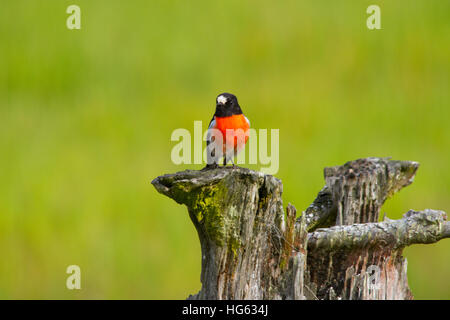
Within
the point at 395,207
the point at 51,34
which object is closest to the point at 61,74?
the point at 51,34

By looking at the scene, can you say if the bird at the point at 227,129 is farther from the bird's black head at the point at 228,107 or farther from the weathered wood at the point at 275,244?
the weathered wood at the point at 275,244

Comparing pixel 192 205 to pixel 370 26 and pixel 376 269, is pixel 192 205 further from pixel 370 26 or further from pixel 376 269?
pixel 370 26

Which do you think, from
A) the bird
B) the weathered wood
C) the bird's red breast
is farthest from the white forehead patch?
the weathered wood

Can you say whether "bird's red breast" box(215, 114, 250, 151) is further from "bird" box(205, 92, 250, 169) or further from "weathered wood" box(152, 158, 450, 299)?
"weathered wood" box(152, 158, 450, 299)

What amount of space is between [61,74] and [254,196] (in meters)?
7.14

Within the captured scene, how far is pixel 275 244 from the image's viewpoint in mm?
3248

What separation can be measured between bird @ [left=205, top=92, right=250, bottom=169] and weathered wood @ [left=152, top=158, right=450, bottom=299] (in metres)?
1.00

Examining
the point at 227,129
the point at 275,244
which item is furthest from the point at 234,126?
the point at 275,244

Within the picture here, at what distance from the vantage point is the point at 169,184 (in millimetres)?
3123

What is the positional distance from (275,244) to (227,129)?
1248 millimetres

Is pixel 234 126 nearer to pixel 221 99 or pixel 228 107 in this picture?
pixel 228 107

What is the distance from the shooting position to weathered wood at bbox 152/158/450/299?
3117 mm

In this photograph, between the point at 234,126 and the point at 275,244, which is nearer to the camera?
the point at 275,244

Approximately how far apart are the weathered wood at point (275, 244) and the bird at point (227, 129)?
3.30ft
